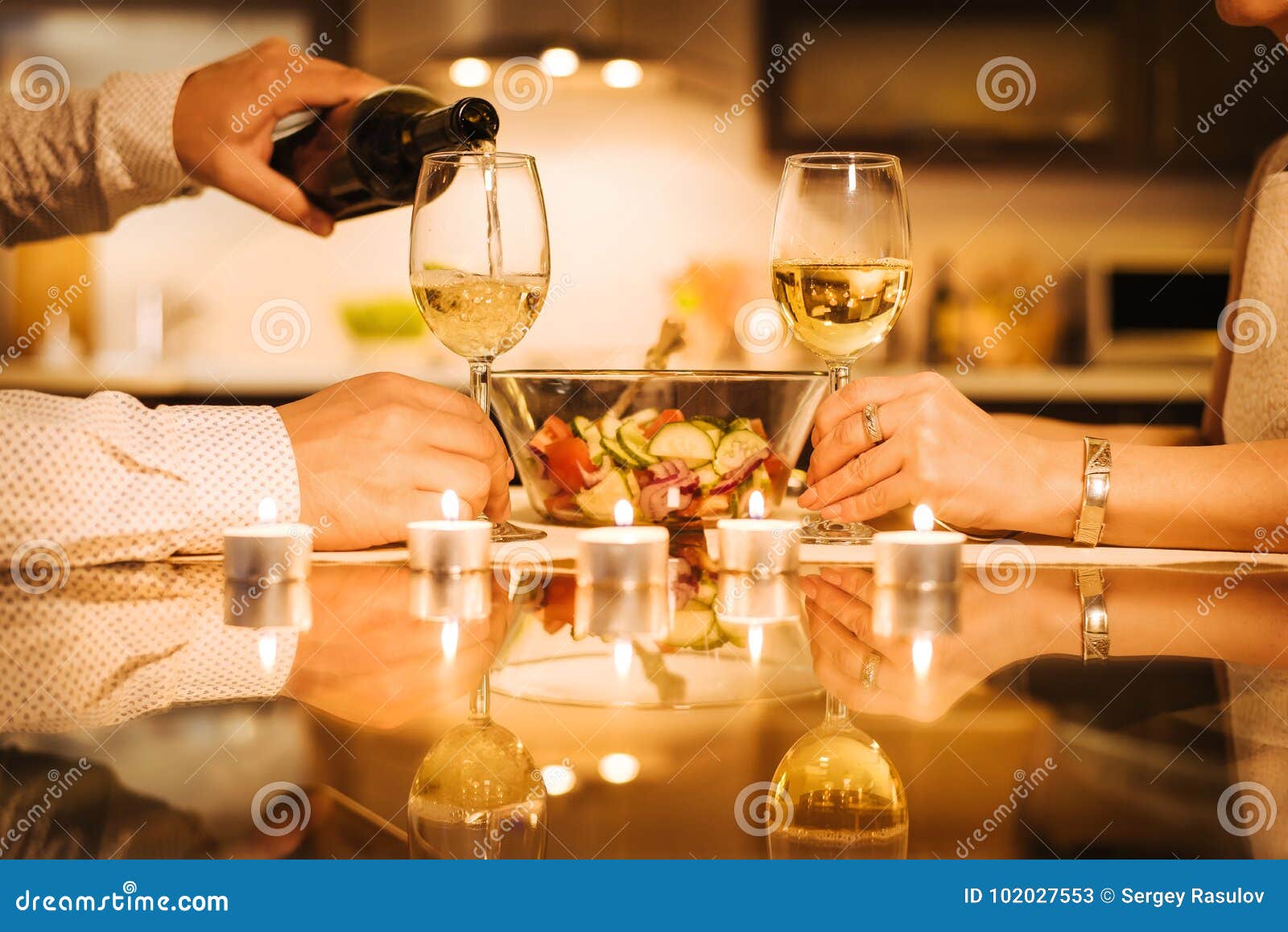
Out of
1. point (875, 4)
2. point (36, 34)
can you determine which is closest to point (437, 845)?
point (875, 4)

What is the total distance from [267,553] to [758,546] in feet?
1.14

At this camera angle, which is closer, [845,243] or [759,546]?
[759,546]

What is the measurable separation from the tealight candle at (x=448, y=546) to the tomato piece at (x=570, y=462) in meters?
0.23

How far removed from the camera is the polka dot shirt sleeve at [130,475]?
2.95ft

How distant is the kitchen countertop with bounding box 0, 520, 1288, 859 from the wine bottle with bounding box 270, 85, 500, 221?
0.65 meters

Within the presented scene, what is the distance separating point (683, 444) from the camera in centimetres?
109

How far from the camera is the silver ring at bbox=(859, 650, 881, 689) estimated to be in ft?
1.84

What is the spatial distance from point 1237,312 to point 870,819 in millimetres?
1321

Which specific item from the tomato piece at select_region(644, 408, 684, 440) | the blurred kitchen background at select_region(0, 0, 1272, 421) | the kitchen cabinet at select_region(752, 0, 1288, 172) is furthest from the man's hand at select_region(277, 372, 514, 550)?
the kitchen cabinet at select_region(752, 0, 1288, 172)

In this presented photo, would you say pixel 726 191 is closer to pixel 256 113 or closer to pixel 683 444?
pixel 256 113

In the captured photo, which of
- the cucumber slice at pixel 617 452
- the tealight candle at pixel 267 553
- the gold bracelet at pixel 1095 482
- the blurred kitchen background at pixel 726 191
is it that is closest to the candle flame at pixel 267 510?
the tealight candle at pixel 267 553

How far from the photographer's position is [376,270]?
3.77m

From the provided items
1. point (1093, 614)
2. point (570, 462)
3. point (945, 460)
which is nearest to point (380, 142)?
point (570, 462)

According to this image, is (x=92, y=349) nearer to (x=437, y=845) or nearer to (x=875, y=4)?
(x=875, y=4)
